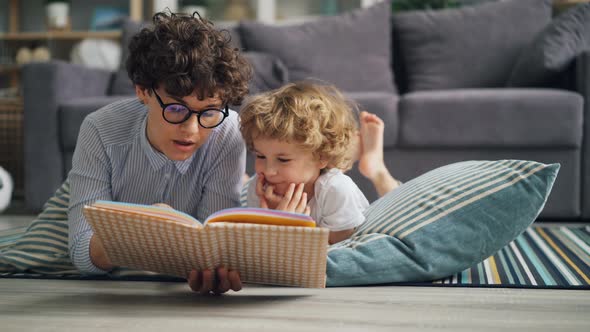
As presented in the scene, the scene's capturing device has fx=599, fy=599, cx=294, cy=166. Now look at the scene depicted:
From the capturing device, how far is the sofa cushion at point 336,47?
3.04m

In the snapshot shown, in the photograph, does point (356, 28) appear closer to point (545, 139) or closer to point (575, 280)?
point (545, 139)

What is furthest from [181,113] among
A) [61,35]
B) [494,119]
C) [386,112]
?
[61,35]

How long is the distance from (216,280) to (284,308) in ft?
0.47

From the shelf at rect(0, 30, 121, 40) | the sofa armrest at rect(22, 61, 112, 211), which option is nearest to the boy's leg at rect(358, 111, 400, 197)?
the sofa armrest at rect(22, 61, 112, 211)

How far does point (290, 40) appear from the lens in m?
3.09

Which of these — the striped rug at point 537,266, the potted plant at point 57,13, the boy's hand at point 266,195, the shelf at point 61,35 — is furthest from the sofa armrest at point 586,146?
the potted plant at point 57,13

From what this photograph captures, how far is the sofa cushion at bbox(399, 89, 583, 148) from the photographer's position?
7.72 feet

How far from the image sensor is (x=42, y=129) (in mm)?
2611

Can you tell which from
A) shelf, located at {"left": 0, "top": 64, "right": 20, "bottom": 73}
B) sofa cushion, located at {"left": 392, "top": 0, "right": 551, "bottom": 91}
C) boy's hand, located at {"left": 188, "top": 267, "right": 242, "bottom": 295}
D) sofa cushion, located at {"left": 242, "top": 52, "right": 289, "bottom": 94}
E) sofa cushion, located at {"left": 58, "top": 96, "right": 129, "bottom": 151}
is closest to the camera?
boy's hand, located at {"left": 188, "top": 267, "right": 242, "bottom": 295}

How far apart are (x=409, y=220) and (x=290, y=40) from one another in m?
1.98

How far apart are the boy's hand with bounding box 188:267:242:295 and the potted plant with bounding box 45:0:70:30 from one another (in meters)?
3.71

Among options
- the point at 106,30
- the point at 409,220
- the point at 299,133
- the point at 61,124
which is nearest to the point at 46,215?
the point at 299,133

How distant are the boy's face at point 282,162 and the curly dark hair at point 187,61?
0.54ft

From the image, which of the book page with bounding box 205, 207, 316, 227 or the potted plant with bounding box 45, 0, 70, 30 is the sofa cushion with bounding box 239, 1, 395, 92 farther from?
the book page with bounding box 205, 207, 316, 227
